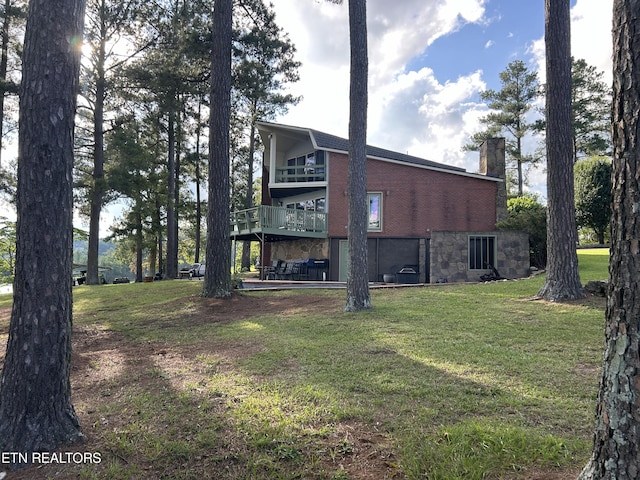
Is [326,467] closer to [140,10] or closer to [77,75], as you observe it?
[77,75]

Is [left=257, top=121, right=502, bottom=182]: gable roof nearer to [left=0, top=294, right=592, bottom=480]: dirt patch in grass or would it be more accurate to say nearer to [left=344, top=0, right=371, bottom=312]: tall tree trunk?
[left=344, top=0, right=371, bottom=312]: tall tree trunk

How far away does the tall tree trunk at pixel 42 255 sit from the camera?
2.83m

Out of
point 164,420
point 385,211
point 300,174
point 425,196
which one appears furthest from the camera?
point 300,174

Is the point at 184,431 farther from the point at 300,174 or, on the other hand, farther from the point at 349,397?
the point at 300,174

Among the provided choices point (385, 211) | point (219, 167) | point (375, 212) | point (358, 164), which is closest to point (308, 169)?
point (375, 212)

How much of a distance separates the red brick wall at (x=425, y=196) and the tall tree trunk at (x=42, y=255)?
52.1 feet

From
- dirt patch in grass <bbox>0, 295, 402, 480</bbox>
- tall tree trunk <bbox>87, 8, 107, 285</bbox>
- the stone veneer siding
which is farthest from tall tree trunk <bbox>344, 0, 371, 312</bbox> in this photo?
tall tree trunk <bbox>87, 8, 107, 285</bbox>

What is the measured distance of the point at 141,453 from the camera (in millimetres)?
2668

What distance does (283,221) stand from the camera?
18.1 metres

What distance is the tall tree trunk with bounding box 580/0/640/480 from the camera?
5.53ft

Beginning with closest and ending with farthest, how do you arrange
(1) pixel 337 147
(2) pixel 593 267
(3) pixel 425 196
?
(2) pixel 593 267
(3) pixel 425 196
(1) pixel 337 147

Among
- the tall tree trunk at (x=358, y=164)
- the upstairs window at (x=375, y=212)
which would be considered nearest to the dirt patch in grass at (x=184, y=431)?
the tall tree trunk at (x=358, y=164)

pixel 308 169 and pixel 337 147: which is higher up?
pixel 337 147

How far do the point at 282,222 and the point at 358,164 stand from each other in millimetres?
10330
